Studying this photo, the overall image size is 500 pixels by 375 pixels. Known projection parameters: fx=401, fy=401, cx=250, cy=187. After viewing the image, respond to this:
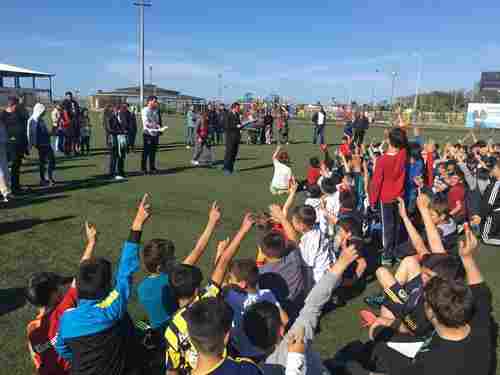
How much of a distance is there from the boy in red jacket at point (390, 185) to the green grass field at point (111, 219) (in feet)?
3.51

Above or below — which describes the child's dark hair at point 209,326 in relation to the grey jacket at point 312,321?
above

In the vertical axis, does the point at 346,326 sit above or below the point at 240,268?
below

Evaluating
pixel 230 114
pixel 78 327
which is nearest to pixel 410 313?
pixel 78 327

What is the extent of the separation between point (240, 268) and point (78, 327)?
116 centimetres

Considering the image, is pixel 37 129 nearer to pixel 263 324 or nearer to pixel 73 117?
→ pixel 73 117

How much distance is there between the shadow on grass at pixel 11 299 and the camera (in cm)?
424

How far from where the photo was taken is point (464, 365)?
2352 mm

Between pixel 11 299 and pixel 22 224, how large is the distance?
9.29 ft

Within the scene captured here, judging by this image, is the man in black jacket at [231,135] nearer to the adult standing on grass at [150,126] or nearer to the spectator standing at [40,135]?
the adult standing on grass at [150,126]

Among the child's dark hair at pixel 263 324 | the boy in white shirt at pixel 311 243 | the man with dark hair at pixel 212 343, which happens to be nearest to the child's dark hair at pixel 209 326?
the man with dark hair at pixel 212 343

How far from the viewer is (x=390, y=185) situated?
593cm

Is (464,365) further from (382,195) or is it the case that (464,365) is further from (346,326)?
(382,195)

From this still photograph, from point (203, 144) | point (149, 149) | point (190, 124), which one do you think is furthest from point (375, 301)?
point (190, 124)

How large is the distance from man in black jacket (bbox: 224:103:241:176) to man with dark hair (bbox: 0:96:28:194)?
542 cm
